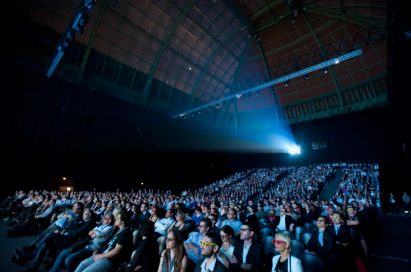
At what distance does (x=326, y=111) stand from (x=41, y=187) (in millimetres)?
24538

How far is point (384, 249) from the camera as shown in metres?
6.79

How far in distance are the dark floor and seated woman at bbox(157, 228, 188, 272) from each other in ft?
12.4

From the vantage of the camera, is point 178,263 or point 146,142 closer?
point 178,263

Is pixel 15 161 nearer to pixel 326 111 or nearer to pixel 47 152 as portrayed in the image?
pixel 47 152

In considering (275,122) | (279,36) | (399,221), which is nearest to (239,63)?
(279,36)

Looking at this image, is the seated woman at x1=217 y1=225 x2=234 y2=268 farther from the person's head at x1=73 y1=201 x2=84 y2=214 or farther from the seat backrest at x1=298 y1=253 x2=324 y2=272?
the person's head at x1=73 y1=201 x2=84 y2=214

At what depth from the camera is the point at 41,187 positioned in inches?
606

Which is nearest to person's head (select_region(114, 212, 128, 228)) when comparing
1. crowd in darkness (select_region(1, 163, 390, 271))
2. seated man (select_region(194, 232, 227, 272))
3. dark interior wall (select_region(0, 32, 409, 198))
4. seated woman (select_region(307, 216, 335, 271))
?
crowd in darkness (select_region(1, 163, 390, 271))

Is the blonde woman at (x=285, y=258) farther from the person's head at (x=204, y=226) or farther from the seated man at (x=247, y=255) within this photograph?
the person's head at (x=204, y=226)

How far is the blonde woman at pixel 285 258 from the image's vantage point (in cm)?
269

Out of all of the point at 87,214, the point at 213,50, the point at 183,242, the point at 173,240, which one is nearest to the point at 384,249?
the point at 183,242

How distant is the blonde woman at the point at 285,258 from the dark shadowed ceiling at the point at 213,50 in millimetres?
13880

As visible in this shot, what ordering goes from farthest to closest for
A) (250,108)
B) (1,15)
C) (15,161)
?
(250,108) < (15,161) < (1,15)

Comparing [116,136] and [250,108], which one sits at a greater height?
[250,108]
